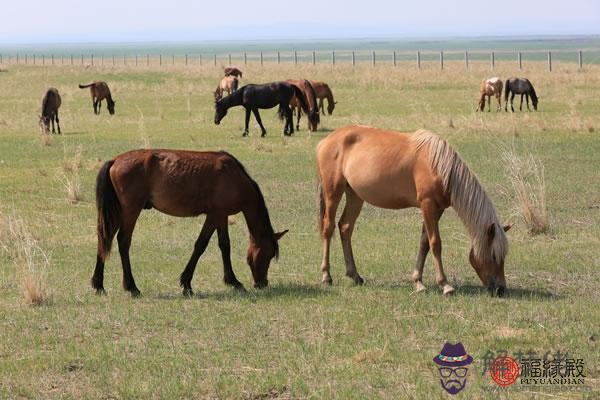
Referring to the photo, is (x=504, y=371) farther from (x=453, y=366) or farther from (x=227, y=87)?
(x=227, y=87)

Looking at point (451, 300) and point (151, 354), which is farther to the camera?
point (451, 300)

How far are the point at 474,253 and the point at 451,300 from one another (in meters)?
0.48

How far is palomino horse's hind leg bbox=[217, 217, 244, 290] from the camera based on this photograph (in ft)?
31.0

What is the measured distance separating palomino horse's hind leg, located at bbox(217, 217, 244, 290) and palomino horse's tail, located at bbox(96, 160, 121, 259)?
93 centimetres

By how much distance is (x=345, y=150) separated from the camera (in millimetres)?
10047

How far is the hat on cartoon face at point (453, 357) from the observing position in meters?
6.85

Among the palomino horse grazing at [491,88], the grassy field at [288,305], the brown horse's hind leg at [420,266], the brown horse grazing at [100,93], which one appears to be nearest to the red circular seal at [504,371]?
the grassy field at [288,305]

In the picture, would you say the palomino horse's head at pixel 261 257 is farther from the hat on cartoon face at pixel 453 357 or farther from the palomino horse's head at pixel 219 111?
the palomino horse's head at pixel 219 111

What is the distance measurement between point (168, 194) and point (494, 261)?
2.94 m

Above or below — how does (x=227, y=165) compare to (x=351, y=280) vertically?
above

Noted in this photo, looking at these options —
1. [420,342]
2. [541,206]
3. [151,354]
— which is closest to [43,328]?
[151,354]

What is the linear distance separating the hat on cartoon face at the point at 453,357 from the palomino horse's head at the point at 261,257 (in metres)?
2.74

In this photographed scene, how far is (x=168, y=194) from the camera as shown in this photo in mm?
9406

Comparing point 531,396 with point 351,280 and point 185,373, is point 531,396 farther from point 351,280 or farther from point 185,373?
point 351,280
